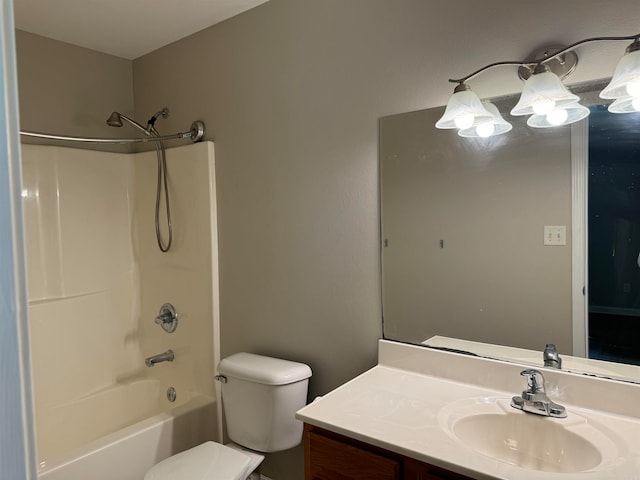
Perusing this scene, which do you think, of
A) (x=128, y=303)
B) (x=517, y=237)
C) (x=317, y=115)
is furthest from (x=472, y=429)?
(x=128, y=303)

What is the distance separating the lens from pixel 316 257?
2.01 m

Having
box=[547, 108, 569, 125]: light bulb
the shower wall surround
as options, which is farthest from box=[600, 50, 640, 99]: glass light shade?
the shower wall surround

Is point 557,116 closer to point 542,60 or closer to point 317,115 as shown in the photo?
point 542,60

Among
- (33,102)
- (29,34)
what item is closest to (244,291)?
(33,102)

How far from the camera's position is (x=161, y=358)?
254 centimetres

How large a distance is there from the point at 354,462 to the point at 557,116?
1.21 metres

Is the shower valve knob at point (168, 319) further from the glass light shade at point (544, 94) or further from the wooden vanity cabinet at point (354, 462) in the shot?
the glass light shade at point (544, 94)

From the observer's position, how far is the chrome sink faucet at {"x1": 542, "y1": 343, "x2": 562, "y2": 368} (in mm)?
1463

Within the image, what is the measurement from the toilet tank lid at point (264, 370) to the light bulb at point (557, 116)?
1.31 m

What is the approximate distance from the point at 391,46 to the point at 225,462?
1.73 metres

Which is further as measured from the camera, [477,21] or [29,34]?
[29,34]

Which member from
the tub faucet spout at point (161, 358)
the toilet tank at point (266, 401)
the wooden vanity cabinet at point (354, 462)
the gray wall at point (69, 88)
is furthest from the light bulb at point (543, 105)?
the gray wall at point (69, 88)

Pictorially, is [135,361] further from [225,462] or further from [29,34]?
[29,34]

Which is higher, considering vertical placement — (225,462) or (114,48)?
(114,48)
